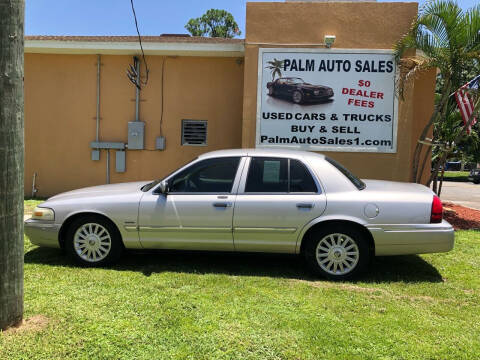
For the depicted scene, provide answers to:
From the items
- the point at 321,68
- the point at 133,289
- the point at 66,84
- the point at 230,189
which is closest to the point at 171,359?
the point at 133,289

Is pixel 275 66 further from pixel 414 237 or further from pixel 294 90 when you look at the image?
pixel 414 237

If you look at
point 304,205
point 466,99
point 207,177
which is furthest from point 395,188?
point 466,99

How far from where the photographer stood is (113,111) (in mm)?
10031

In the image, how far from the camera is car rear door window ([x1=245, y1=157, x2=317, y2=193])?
4.73 metres

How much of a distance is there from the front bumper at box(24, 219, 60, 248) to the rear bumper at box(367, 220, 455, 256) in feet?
12.2

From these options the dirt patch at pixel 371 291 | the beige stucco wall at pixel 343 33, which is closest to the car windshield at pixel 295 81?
the beige stucco wall at pixel 343 33

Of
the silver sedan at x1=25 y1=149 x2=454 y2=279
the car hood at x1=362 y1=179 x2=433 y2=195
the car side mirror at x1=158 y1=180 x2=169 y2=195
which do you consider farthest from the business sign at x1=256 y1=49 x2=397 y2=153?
the car side mirror at x1=158 y1=180 x2=169 y2=195

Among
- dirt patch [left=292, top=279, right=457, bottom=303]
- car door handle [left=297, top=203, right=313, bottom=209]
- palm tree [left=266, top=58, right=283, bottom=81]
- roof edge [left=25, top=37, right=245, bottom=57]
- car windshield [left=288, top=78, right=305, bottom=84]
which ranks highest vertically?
roof edge [left=25, top=37, right=245, bottom=57]

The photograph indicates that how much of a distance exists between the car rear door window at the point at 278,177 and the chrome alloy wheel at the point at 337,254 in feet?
1.99

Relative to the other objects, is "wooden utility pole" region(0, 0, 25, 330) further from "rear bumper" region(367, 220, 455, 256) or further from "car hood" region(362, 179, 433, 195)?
"car hood" region(362, 179, 433, 195)

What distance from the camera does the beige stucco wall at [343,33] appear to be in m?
8.55

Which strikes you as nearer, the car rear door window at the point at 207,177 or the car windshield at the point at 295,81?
the car rear door window at the point at 207,177

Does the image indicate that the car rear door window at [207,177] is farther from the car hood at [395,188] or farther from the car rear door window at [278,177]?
the car hood at [395,188]

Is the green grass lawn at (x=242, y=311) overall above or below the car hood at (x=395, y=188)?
below
